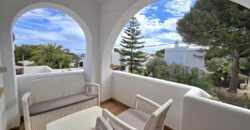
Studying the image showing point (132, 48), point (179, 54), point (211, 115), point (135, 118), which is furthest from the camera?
point (132, 48)

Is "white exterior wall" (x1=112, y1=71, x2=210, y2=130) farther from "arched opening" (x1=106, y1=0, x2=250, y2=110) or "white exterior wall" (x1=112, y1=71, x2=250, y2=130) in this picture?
"arched opening" (x1=106, y1=0, x2=250, y2=110)

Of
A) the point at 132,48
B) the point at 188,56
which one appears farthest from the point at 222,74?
the point at 132,48

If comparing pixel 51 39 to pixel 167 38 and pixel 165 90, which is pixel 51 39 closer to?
pixel 167 38

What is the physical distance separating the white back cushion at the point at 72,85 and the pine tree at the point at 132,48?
199 inches

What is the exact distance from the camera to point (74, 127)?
1.68 m

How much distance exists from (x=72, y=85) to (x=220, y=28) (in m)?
4.61

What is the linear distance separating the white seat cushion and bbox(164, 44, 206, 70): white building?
130 inches

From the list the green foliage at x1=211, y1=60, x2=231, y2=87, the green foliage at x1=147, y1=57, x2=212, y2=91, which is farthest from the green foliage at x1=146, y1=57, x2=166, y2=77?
the green foliage at x1=211, y1=60, x2=231, y2=87

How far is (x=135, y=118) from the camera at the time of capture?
1812mm

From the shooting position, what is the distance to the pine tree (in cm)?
799

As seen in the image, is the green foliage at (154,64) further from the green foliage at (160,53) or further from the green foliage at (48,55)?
the green foliage at (48,55)

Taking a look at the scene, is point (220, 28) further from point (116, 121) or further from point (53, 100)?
point (53, 100)

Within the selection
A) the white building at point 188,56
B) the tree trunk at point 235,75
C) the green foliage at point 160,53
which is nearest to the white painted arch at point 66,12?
the white building at point 188,56

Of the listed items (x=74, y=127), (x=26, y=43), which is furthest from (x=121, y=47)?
(x=74, y=127)
